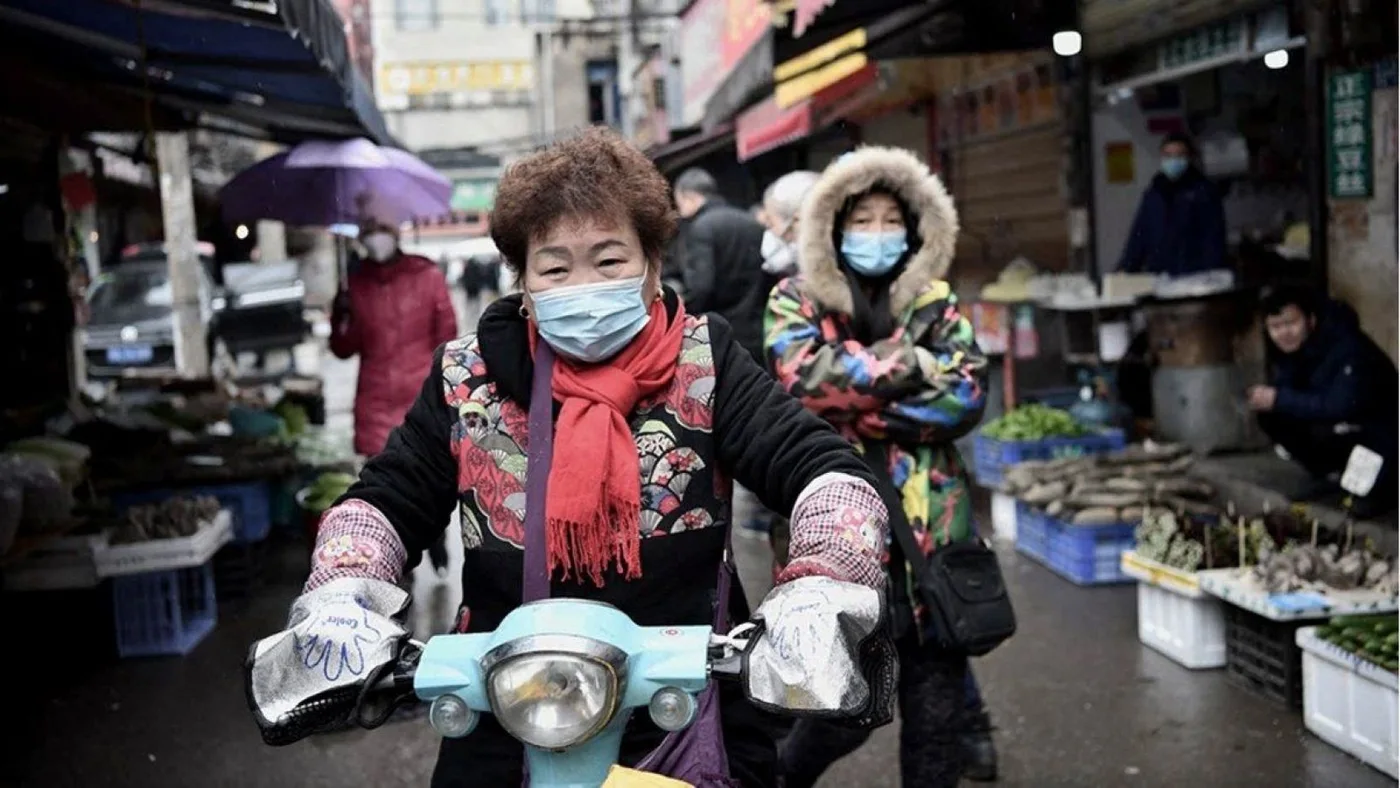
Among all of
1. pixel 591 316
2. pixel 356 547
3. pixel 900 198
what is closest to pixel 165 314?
pixel 900 198

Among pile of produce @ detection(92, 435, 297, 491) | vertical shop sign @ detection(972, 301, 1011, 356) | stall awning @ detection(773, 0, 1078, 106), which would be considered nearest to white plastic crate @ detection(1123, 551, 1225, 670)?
stall awning @ detection(773, 0, 1078, 106)

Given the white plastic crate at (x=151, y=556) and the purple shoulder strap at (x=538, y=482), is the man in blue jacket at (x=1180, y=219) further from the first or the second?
the purple shoulder strap at (x=538, y=482)

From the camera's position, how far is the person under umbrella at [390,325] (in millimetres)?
8055

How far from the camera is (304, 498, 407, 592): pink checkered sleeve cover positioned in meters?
2.47

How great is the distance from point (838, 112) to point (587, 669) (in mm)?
11900

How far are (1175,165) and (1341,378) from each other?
3.55 m

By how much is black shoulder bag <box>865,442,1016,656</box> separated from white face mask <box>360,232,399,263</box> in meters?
4.38

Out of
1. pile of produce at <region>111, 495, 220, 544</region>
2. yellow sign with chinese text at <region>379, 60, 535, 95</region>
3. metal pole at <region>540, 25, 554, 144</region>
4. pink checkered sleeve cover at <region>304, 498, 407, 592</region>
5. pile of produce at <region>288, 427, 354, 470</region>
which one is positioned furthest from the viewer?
yellow sign with chinese text at <region>379, 60, 535, 95</region>

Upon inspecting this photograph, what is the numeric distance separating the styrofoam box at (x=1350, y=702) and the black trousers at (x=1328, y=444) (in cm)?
167

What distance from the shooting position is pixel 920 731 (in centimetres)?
424

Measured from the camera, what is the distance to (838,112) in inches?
527

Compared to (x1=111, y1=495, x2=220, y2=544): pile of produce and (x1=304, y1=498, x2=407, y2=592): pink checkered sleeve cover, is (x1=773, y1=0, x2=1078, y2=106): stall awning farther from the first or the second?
(x1=304, y1=498, x2=407, y2=592): pink checkered sleeve cover

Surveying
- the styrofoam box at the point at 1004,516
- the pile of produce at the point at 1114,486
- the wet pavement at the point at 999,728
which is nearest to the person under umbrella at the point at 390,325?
the wet pavement at the point at 999,728

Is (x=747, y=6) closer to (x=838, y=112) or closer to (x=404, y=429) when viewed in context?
(x=838, y=112)
